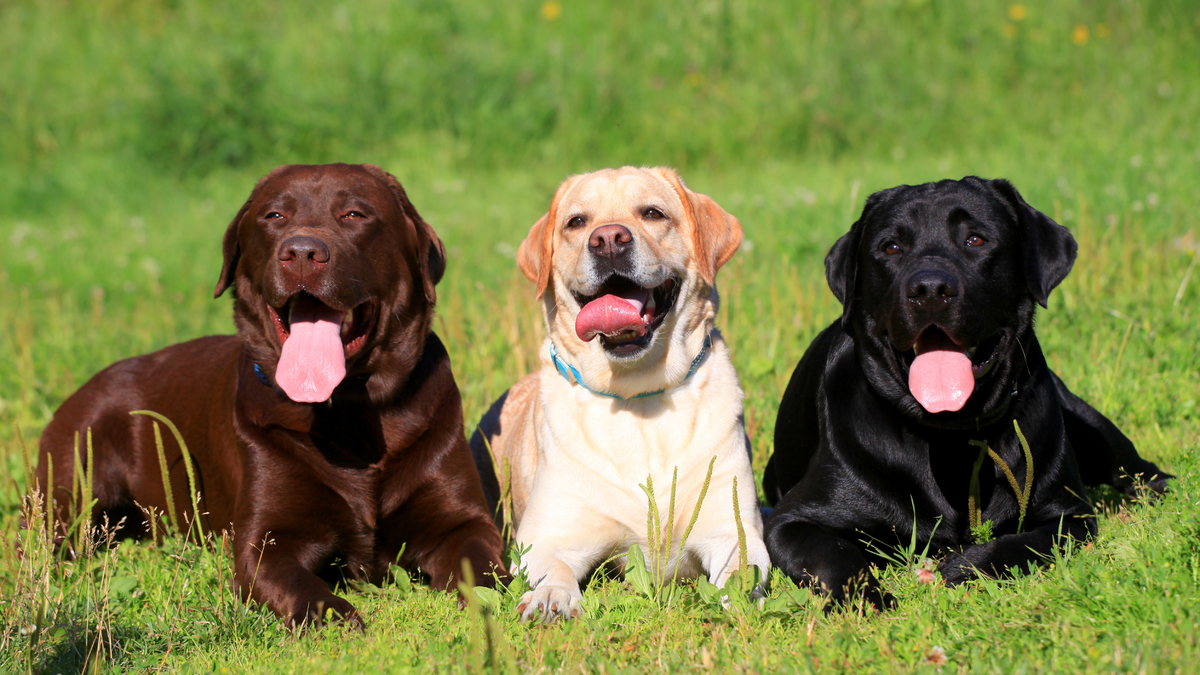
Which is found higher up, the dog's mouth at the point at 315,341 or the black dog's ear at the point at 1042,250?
the black dog's ear at the point at 1042,250

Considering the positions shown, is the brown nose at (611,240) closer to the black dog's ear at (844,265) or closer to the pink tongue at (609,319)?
the pink tongue at (609,319)

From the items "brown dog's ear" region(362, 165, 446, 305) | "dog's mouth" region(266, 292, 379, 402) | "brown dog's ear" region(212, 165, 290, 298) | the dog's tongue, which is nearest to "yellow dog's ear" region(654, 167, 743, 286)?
"brown dog's ear" region(362, 165, 446, 305)

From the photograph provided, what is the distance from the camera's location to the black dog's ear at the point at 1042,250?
3635 mm

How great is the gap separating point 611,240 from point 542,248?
0.56 metres

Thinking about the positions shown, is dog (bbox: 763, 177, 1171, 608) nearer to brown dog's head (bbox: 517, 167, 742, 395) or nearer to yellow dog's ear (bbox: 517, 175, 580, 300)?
brown dog's head (bbox: 517, 167, 742, 395)

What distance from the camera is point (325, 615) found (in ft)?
11.1

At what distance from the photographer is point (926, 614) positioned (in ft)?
10.0

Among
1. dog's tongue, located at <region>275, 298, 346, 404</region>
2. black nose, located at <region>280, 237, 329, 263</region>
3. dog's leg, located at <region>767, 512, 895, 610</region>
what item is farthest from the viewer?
dog's tongue, located at <region>275, 298, 346, 404</region>

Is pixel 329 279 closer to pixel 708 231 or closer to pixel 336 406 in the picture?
pixel 336 406

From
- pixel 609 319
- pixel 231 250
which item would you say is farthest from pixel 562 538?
pixel 231 250

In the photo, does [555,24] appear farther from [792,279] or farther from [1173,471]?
[1173,471]

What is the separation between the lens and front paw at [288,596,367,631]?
11.0 ft

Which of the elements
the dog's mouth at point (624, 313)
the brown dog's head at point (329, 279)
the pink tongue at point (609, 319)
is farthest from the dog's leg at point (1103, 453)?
the brown dog's head at point (329, 279)

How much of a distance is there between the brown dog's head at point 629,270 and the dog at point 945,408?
2.00ft
